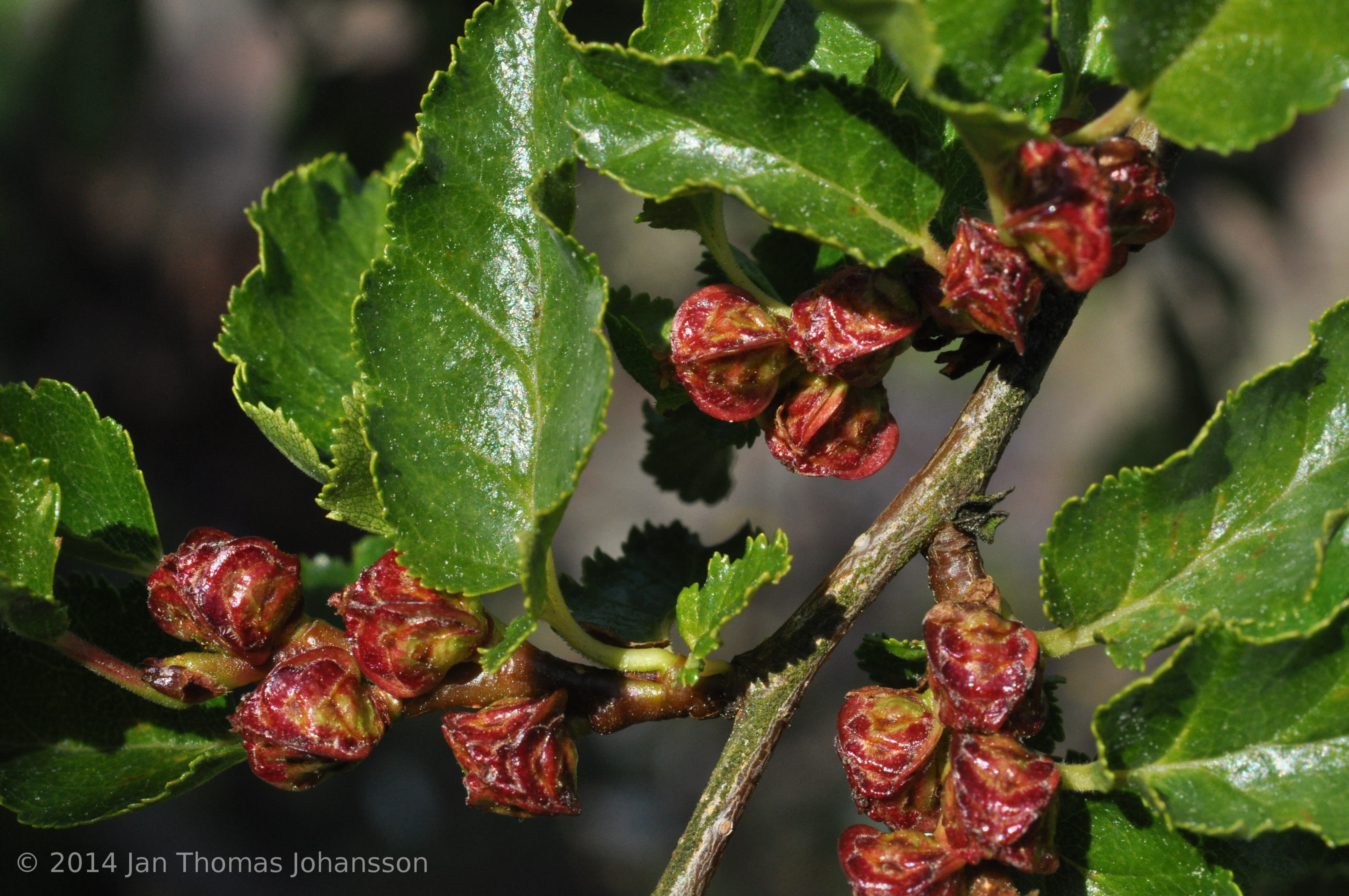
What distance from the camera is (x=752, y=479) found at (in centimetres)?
481

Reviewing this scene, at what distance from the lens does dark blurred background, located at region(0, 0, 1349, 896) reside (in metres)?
3.58

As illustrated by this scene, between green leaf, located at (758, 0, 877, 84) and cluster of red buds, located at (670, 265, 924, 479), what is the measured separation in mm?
183

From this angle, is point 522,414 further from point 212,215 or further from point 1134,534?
point 212,215

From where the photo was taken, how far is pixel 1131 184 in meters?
0.71

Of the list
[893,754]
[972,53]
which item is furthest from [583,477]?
[972,53]

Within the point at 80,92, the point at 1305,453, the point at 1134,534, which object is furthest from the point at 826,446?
the point at 80,92

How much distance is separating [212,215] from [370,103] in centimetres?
285

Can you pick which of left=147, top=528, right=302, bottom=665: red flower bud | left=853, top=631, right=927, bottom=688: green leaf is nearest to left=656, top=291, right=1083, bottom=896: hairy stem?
left=853, top=631, right=927, bottom=688: green leaf

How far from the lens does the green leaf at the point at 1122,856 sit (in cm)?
83

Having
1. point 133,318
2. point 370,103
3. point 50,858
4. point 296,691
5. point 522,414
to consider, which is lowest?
point 296,691

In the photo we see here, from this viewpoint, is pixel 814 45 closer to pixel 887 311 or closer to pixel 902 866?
pixel 887 311

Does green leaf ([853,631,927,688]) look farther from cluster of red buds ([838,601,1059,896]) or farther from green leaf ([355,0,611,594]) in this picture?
green leaf ([355,0,611,594])

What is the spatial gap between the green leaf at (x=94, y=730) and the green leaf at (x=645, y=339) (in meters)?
0.52

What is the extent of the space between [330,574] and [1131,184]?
3.73 ft
